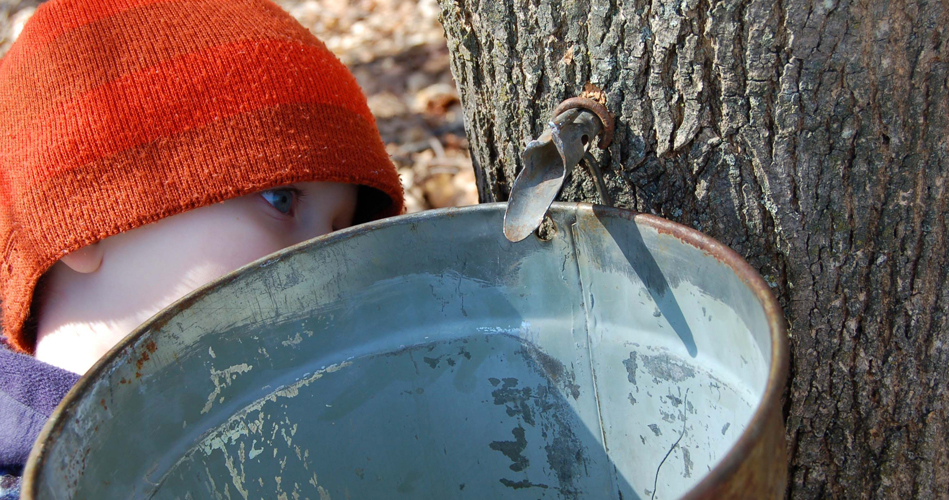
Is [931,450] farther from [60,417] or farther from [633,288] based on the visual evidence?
[60,417]

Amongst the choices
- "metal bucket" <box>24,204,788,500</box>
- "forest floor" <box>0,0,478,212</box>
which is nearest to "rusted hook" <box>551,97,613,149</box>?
"metal bucket" <box>24,204,788,500</box>

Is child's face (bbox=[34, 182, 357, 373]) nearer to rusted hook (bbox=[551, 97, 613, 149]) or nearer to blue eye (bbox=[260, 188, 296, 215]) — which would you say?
blue eye (bbox=[260, 188, 296, 215])

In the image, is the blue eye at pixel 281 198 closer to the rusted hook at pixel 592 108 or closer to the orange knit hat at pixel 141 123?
the orange knit hat at pixel 141 123

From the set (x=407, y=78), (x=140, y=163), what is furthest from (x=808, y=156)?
(x=407, y=78)

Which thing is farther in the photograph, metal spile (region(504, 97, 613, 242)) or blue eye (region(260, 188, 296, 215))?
blue eye (region(260, 188, 296, 215))

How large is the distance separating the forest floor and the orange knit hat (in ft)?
3.71

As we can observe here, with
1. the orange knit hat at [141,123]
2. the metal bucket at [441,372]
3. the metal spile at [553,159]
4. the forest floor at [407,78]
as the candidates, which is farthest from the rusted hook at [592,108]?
the forest floor at [407,78]

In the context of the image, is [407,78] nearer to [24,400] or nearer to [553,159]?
[24,400]

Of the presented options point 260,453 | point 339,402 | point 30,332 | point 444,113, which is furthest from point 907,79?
point 444,113

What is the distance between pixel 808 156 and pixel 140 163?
1.03 m

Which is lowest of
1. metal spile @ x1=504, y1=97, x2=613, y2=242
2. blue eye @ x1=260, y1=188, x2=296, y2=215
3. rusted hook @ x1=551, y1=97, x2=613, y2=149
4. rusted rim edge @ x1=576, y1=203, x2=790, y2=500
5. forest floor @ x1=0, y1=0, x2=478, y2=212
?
rusted rim edge @ x1=576, y1=203, x2=790, y2=500

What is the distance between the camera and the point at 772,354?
0.62m

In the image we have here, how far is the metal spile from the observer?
89 centimetres

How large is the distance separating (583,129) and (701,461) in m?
0.45
